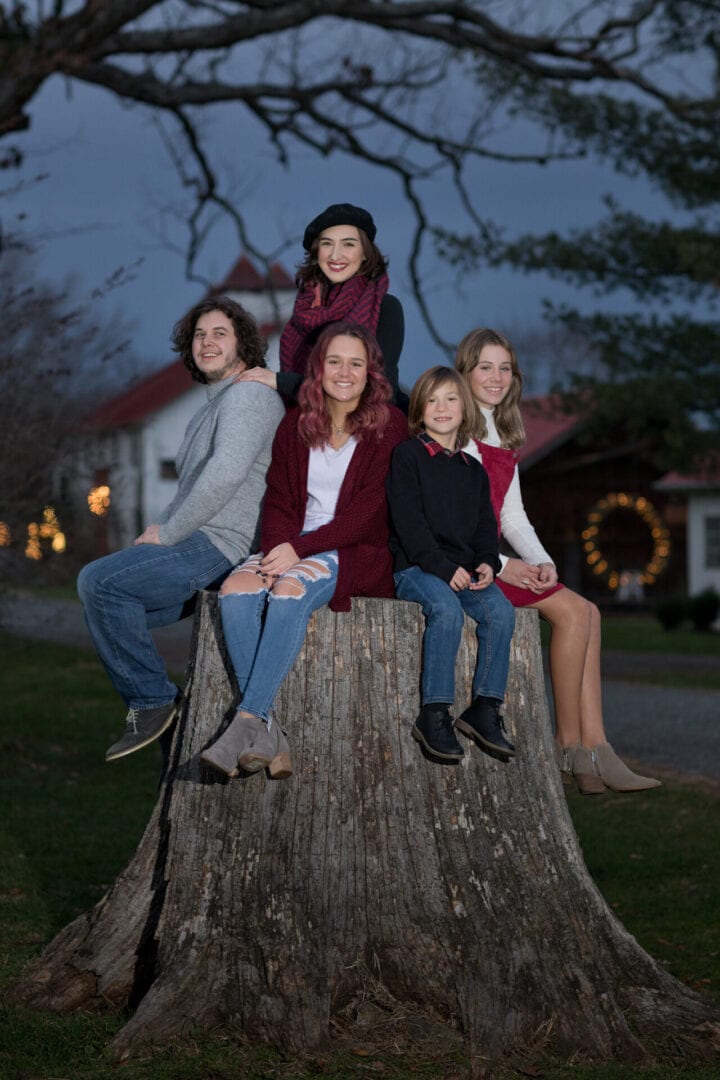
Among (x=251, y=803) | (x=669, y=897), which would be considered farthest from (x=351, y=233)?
(x=669, y=897)

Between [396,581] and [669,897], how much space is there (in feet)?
10.5

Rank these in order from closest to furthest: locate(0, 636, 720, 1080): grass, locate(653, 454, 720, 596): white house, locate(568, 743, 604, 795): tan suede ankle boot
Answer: locate(0, 636, 720, 1080): grass
locate(568, 743, 604, 795): tan suede ankle boot
locate(653, 454, 720, 596): white house

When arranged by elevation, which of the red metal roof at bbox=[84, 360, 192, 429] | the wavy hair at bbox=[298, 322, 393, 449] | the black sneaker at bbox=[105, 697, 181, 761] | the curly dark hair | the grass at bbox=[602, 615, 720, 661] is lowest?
the grass at bbox=[602, 615, 720, 661]

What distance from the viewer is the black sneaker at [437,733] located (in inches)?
166

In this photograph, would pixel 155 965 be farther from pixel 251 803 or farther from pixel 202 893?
pixel 251 803

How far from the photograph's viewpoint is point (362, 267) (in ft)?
17.1

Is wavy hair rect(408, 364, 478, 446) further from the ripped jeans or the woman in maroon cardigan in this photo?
the ripped jeans

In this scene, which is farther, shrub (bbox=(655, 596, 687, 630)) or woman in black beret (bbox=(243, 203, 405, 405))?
shrub (bbox=(655, 596, 687, 630))

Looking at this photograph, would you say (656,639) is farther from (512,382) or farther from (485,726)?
(485,726)

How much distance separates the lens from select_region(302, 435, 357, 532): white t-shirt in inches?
181

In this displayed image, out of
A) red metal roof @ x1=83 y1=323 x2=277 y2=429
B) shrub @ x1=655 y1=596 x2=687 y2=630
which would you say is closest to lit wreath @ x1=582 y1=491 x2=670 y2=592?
shrub @ x1=655 y1=596 x2=687 y2=630

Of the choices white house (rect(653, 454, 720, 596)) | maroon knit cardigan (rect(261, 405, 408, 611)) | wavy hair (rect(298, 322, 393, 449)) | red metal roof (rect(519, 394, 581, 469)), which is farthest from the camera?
white house (rect(653, 454, 720, 596))

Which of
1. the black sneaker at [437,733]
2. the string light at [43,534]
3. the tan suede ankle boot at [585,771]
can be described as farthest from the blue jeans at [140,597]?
the string light at [43,534]

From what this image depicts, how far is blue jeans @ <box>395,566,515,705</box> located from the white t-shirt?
0.32 meters
